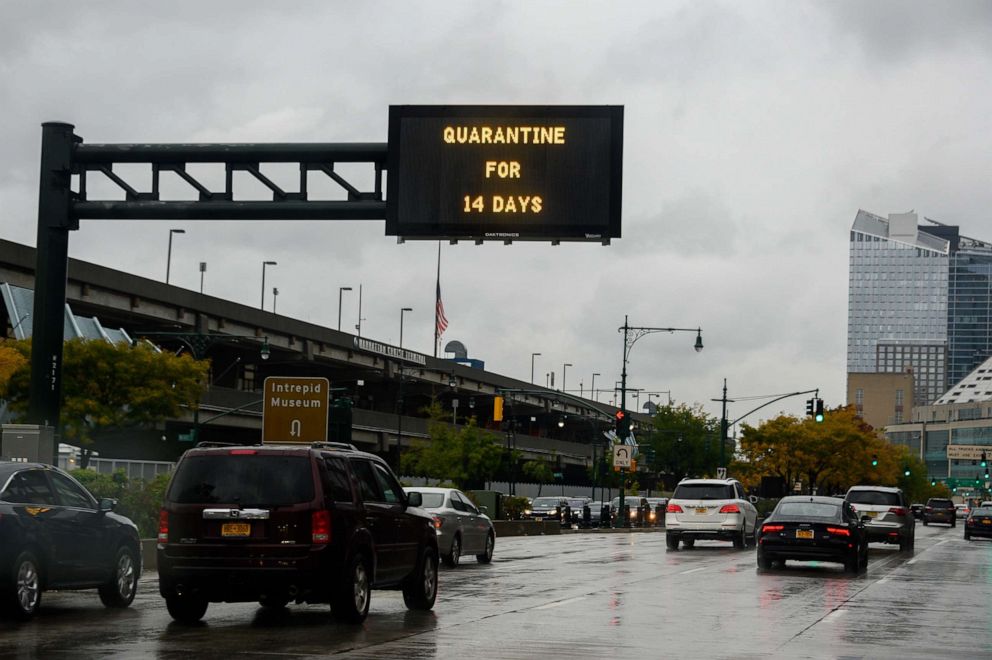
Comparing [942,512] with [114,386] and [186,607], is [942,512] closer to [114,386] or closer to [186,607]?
[114,386]

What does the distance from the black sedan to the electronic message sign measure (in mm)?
7735

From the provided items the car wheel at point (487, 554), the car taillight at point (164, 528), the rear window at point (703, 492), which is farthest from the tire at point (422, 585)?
the rear window at point (703, 492)

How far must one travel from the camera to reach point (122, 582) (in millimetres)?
17672

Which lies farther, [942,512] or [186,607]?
[942,512]

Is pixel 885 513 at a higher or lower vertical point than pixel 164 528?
lower

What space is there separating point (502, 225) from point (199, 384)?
43.9m

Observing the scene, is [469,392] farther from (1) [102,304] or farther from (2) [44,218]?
(2) [44,218]

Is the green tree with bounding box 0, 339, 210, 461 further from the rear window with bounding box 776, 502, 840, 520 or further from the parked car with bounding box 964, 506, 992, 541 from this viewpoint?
the rear window with bounding box 776, 502, 840, 520

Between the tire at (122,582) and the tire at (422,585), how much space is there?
340 centimetres

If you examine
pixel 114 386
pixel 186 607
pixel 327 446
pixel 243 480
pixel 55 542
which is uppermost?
pixel 114 386

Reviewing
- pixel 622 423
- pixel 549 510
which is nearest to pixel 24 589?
pixel 622 423

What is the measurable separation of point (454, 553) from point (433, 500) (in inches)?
45.0

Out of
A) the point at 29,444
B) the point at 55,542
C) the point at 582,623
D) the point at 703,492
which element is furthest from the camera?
the point at 703,492

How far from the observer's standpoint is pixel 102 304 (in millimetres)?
69938
